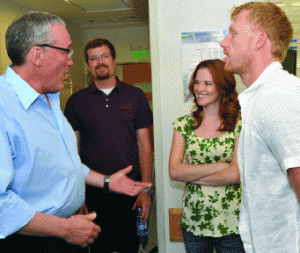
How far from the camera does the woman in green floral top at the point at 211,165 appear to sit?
1691 mm

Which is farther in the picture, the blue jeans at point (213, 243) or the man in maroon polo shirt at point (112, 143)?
the man in maroon polo shirt at point (112, 143)

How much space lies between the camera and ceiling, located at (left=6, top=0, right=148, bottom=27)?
532 cm

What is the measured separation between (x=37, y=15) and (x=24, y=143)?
22.2 inches

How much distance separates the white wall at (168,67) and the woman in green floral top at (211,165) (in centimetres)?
45

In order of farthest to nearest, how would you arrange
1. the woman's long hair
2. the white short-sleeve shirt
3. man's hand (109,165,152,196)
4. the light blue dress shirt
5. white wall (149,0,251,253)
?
white wall (149,0,251,253), the woman's long hair, man's hand (109,165,152,196), the light blue dress shirt, the white short-sleeve shirt

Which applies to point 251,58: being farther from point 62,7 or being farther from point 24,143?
point 62,7

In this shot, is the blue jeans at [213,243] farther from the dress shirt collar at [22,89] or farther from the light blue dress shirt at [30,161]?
the dress shirt collar at [22,89]

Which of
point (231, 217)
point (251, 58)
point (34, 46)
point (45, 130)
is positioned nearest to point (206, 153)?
point (231, 217)

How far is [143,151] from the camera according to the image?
243 cm

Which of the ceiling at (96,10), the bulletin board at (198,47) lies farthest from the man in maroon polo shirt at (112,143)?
the ceiling at (96,10)

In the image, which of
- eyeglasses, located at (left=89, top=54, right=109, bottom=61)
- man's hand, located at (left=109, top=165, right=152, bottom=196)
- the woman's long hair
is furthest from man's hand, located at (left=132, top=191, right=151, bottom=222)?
eyeglasses, located at (left=89, top=54, right=109, bottom=61)

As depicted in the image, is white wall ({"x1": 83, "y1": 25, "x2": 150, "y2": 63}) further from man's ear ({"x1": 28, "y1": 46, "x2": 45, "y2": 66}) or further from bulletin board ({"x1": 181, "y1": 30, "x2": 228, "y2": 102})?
man's ear ({"x1": 28, "y1": 46, "x2": 45, "y2": 66})

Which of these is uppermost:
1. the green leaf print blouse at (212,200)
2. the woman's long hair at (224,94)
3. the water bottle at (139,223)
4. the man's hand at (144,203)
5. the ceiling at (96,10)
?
the ceiling at (96,10)

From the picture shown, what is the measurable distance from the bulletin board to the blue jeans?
111 cm
